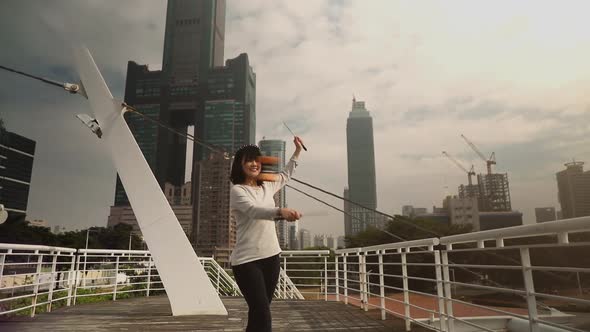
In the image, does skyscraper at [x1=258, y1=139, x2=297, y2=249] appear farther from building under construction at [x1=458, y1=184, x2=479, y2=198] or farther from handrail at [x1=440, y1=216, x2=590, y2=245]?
building under construction at [x1=458, y1=184, x2=479, y2=198]

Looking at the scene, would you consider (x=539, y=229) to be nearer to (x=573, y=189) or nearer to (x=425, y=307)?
(x=425, y=307)

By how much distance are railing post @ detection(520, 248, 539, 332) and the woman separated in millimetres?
1192

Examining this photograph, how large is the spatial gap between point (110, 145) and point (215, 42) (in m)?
110

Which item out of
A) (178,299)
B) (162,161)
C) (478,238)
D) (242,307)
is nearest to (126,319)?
(178,299)

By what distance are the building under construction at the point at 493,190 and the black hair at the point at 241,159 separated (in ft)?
417

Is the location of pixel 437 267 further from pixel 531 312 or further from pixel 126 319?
pixel 126 319

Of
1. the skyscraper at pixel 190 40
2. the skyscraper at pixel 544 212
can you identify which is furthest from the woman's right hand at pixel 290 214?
the skyscraper at pixel 544 212

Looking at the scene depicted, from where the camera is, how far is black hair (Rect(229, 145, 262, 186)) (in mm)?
1622

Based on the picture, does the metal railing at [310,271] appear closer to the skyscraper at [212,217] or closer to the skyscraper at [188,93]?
the skyscraper at [212,217]

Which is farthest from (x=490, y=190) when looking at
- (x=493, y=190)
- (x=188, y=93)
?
(x=188, y=93)

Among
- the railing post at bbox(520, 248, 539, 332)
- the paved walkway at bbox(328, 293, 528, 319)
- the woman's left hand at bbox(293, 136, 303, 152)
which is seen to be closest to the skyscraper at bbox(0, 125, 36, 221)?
the paved walkway at bbox(328, 293, 528, 319)

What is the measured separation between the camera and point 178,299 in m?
3.81

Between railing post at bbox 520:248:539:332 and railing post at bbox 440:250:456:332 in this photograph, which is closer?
railing post at bbox 520:248:539:332

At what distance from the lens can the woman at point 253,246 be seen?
1.45m
